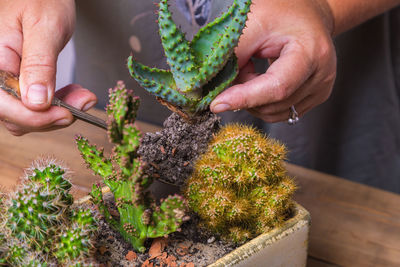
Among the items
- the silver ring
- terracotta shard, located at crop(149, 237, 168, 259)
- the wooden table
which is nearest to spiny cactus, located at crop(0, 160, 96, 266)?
terracotta shard, located at crop(149, 237, 168, 259)

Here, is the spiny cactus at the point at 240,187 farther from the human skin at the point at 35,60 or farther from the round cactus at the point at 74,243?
the human skin at the point at 35,60

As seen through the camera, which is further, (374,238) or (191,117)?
(374,238)

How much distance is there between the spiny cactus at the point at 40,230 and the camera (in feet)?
1.86

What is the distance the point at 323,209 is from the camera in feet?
3.70

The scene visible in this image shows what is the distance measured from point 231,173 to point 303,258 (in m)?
0.25

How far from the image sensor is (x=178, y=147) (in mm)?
769

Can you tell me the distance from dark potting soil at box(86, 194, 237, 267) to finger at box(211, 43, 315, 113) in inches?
8.8

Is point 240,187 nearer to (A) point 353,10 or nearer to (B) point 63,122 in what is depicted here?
(B) point 63,122

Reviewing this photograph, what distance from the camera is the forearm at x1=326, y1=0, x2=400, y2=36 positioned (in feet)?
3.60

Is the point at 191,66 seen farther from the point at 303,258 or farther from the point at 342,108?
the point at 342,108

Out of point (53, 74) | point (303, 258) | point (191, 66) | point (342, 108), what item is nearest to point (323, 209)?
point (303, 258)

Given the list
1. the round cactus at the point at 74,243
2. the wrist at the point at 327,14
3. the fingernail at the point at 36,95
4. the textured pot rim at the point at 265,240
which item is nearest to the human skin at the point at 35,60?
the fingernail at the point at 36,95

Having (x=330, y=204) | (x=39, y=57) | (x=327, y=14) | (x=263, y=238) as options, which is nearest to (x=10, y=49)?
(x=39, y=57)

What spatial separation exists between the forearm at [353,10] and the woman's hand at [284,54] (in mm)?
47
